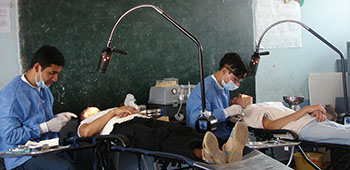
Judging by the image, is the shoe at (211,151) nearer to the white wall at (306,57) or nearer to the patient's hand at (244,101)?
the patient's hand at (244,101)

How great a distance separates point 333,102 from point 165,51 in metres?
2.09

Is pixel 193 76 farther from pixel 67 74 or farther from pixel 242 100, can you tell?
pixel 67 74

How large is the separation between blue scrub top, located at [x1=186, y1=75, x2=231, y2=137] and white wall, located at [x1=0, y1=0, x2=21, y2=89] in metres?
1.45

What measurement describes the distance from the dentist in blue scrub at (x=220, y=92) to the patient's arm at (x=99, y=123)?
509mm

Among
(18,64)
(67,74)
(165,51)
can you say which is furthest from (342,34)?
(18,64)

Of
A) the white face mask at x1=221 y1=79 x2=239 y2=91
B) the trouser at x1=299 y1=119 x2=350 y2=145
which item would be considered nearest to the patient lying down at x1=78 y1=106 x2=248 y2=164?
the white face mask at x1=221 y1=79 x2=239 y2=91

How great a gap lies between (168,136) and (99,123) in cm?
72

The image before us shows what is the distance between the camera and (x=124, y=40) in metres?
3.53

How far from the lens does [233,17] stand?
4258 millimetres

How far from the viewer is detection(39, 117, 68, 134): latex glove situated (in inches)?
98.0

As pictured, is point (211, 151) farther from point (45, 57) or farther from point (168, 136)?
point (45, 57)

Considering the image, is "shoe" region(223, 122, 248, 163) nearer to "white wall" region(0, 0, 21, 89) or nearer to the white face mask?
the white face mask

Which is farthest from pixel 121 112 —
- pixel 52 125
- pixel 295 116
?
pixel 295 116

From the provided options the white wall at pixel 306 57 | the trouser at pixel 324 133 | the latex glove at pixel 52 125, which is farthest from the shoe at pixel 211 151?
the white wall at pixel 306 57
